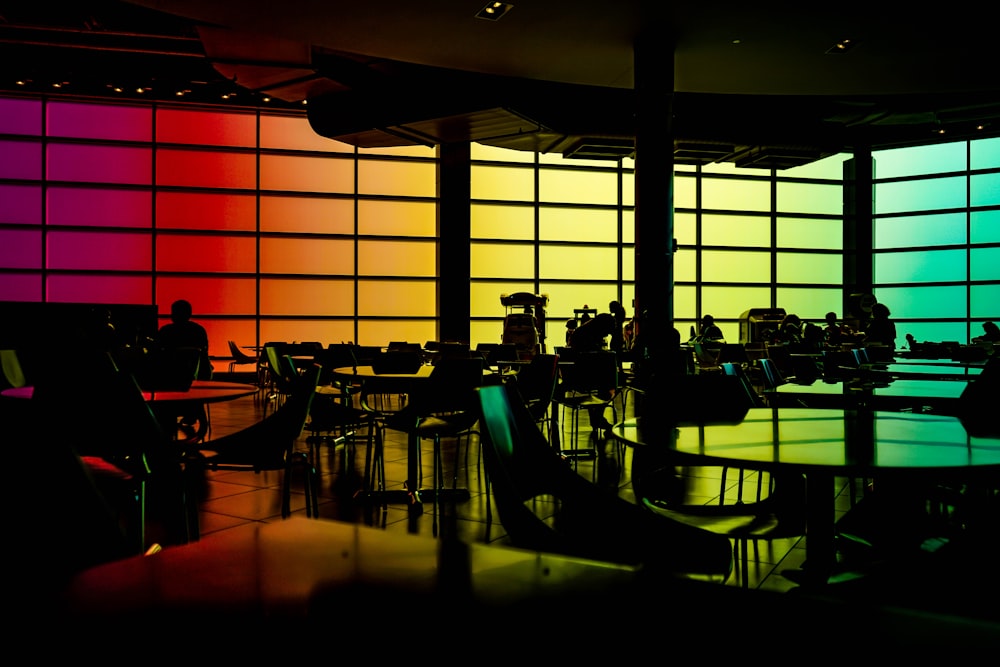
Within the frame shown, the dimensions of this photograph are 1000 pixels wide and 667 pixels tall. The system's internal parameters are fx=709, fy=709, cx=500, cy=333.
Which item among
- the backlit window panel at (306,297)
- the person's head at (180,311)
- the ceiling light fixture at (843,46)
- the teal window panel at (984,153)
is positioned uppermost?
the teal window panel at (984,153)

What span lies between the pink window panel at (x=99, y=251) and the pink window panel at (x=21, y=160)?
0.99m

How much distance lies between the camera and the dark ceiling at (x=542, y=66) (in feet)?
24.0

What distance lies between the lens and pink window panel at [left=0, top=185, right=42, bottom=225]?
36.1ft

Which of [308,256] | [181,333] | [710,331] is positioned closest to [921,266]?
[710,331]

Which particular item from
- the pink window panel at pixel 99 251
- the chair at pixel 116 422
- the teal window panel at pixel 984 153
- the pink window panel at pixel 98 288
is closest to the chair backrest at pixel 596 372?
the chair at pixel 116 422

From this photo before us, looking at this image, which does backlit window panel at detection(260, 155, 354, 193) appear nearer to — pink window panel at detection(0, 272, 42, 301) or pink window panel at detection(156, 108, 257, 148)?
pink window panel at detection(156, 108, 257, 148)

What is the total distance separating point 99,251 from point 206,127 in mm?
2674

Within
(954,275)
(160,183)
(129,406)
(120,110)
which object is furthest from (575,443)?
(954,275)

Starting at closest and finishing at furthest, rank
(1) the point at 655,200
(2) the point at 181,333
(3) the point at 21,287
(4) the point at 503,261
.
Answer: (2) the point at 181,333 → (1) the point at 655,200 → (3) the point at 21,287 → (4) the point at 503,261

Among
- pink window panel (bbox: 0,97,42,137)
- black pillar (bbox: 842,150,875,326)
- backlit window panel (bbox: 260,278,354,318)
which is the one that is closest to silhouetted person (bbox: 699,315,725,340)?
black pillar (bbox: 842,150,875,326)

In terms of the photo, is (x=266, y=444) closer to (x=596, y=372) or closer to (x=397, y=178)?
(x=596, y=372)

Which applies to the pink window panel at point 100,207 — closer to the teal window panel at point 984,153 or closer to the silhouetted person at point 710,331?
the silhouetted person at point 710,331

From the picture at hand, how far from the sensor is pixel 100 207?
37.2 ft

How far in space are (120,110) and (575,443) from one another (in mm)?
9862
